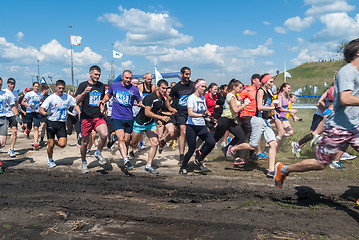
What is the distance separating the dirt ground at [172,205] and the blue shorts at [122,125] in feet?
3.50

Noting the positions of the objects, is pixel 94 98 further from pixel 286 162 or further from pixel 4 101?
pixel 286 162

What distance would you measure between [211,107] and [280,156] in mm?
2594

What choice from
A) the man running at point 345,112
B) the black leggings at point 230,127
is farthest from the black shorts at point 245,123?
the man running at point 345,112

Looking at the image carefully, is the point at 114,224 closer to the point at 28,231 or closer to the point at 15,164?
the point at 28,231

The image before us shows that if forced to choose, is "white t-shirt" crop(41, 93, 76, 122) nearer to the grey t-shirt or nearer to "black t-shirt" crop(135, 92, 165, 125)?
"black t-shirt" crop(135, 92, 165, 125)

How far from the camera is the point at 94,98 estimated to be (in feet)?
26.6

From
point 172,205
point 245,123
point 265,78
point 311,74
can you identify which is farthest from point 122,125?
point 311,74

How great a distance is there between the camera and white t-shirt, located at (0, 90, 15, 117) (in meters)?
8.84

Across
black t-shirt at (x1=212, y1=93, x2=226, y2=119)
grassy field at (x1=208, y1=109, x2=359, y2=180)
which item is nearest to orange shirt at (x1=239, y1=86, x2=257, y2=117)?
grassy field at (x1=208, y1=109, x2=359, y2=180)

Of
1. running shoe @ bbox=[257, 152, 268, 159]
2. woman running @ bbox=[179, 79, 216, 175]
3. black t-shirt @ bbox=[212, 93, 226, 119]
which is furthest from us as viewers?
black t-shirt @ bbox=[212, 93, 226, 119]

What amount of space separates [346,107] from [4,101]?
849 cm

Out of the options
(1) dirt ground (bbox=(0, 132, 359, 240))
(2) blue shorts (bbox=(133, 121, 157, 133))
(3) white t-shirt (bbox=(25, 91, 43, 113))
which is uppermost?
(3) white t-shirt (bbox=(25, 91, 43, 113))

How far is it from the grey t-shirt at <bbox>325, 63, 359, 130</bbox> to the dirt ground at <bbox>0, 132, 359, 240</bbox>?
1.34m

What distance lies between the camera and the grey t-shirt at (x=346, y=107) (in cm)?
423
